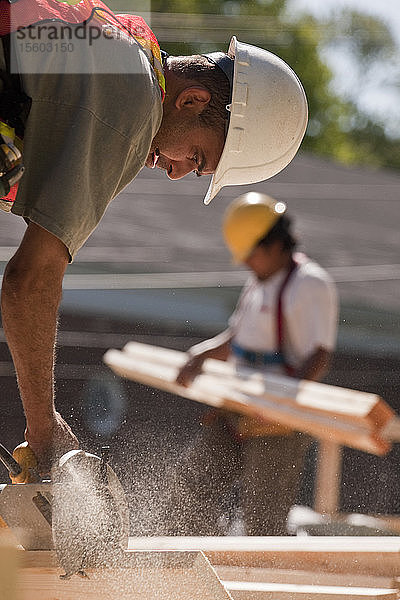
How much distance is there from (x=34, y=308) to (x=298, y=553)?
37.7 inches

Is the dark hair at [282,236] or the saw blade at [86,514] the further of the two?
the dark hair at [282,236]

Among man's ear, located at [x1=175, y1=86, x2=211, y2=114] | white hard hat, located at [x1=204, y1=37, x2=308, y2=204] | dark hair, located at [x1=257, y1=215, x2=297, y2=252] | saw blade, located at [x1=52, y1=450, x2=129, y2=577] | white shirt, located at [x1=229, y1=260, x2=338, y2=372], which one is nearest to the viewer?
saw blade, located at [x1=52, y1=450, x2=129, y2=577]

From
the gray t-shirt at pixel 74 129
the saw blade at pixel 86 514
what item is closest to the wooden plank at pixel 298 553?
the saw blade at pixel 86 514

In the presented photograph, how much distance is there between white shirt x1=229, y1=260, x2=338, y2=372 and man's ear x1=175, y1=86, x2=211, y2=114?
1709 millimetres

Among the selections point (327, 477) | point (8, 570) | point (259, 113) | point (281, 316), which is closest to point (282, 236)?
point (281, 316)

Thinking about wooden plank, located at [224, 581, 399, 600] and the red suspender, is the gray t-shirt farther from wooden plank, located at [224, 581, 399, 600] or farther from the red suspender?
the red suspender

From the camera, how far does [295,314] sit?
3.43m

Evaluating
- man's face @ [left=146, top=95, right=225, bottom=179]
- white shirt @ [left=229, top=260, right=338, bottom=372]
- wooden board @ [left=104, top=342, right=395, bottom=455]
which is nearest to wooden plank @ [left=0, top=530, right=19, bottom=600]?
man's face @ [left=146, top=95, right=225, bottom=179]

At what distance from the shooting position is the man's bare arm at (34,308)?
1.48 metres

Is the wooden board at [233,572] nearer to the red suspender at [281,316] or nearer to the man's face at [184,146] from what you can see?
the man's face at [184,146]

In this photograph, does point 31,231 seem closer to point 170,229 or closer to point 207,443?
point 207,443

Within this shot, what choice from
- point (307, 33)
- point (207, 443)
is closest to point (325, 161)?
point (207, 443)

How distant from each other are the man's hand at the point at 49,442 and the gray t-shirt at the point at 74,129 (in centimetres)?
35

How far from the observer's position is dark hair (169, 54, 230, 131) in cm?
176
